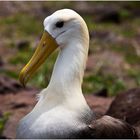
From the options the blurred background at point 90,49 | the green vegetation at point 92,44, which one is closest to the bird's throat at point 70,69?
the blurred background at point 90,49

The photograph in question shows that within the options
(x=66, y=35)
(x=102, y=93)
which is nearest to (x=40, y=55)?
(x=66, y=35)

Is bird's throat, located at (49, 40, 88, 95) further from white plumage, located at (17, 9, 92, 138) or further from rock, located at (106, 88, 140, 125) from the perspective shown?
rock, located at (106, 88, 140, 125)

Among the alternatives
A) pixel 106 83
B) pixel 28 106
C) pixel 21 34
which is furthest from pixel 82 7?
pixel 28 106

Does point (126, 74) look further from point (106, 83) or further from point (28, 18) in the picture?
point (28, 18)

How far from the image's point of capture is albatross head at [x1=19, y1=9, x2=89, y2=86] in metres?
4.54

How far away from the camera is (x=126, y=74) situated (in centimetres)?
953

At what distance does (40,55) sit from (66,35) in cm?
28

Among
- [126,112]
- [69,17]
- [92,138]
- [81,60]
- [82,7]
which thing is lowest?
[82,7]

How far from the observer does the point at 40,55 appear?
15.5 feet

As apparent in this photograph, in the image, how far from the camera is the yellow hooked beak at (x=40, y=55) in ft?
15.2

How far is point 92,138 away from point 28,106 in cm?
263

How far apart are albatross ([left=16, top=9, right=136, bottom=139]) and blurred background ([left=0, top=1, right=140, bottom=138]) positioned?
1.36 m

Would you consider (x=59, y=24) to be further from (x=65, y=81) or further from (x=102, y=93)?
(x=102, y=93)

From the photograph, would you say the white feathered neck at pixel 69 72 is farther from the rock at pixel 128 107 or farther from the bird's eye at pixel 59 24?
the rock at pixel 128 107
